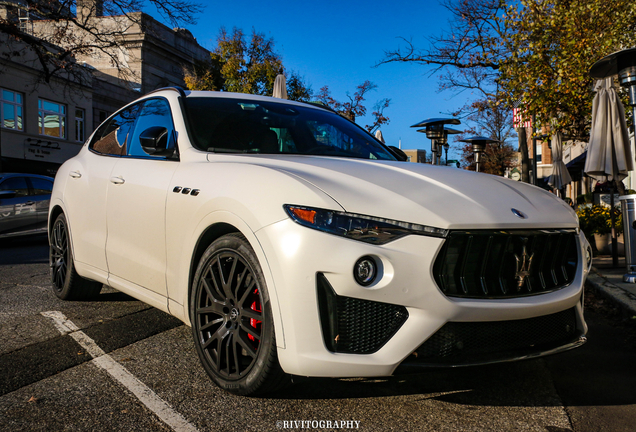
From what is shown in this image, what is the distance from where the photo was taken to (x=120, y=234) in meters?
3.79

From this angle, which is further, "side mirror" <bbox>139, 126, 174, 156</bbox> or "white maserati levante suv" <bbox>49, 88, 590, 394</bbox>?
"side mirror" <bbox>139, 126, 174, 156</bbox>

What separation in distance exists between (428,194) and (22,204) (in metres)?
11.3

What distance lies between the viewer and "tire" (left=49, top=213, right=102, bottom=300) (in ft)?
15.6

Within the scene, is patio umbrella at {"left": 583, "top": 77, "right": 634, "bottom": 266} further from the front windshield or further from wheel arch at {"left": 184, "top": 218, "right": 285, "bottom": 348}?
wheel arch at {"left": 184, "top": 218, "right": 285, "bottom": 348}

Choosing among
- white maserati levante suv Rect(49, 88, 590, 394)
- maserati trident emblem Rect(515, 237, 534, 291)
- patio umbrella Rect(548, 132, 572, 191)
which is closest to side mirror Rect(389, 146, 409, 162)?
white maserati levante suv Rect(49, 88, 590, 394)

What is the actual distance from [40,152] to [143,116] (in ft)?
92.2

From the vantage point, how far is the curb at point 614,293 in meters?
4.86

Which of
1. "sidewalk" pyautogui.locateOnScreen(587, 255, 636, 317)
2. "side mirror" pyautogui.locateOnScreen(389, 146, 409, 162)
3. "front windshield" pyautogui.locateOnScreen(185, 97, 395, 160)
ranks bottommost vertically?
"sidewalk" pyautogui.locateOnScreen(587, 255, 636, 317)

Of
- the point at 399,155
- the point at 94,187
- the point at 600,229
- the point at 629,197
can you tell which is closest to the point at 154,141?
the point at 94,187

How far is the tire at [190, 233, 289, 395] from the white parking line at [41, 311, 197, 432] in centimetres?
29

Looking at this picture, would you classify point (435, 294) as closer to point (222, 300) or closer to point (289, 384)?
point (289, 384)

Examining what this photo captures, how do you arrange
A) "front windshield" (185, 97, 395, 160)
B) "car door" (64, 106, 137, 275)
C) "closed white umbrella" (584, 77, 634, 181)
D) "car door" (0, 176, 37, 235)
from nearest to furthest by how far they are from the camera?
"front windshield" (185, 97, 395, 160), "car door" (64, 106, 137, 275), "closed white umbrella" (584, 77, 634, 181), "car door" (0, 176, 37, 235)

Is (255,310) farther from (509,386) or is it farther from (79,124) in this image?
A: (79,124)

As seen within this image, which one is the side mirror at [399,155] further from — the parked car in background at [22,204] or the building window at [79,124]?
the building window at [79,124]
